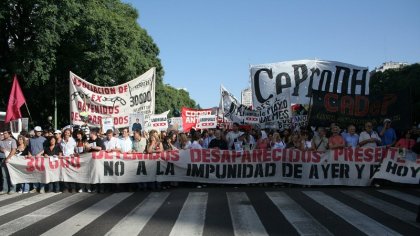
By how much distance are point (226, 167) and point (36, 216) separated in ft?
19.2

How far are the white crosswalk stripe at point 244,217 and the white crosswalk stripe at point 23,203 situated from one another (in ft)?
14.2

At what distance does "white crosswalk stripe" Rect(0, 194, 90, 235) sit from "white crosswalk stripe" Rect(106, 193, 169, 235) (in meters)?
1.53

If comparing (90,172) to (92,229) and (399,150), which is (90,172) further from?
(399,150)

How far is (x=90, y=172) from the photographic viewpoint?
12906 millimetres

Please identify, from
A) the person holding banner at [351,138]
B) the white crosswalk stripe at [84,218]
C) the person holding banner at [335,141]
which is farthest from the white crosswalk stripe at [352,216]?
the white crosswalk stripe at [84,218]

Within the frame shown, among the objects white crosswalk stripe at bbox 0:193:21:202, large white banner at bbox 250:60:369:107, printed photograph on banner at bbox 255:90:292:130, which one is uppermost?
large white banner at bbox 250:60:369:107

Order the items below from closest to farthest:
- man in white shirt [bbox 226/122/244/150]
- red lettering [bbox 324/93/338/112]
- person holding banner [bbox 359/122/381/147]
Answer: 1. person holding banner [bbox 359/122/381/147]
2. red lettering [bbox 324/93/338/112]
3. man in white shirt [bbox 226/122/244/150]

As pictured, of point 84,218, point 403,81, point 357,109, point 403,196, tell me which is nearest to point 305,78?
point 357,109

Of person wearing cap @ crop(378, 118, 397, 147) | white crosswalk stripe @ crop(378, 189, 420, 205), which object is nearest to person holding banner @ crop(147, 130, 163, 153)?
white crosswalk stripe @ crop(378, 189, 420, 205)

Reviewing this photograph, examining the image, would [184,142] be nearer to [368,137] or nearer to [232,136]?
[232,136]

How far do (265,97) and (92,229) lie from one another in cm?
1042

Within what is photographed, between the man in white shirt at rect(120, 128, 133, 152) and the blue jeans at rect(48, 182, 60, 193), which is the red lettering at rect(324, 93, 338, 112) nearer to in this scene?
the man in white shirt at rect(120, 128, 133, 152)

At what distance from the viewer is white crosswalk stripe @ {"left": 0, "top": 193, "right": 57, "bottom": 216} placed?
979 cm

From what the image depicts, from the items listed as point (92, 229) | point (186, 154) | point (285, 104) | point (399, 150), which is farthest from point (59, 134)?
point (399, 150)
